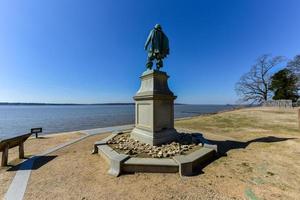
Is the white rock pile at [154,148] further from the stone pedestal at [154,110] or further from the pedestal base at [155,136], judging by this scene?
the stone pedestal at [154,110]

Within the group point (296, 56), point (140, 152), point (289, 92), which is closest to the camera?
point (140, 152)

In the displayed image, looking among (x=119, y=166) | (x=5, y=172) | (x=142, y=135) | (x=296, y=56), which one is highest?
(x=296, y=56)

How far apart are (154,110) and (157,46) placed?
9.19 feet

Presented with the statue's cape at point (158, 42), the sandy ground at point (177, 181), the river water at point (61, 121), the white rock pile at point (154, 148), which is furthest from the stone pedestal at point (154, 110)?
the river water at point (61, 121)

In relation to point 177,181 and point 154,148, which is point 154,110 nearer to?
point 154,148

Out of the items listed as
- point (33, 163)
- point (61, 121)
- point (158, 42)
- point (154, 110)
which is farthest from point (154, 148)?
point (61, 121)

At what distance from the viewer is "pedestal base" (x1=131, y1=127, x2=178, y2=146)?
5.30 metres

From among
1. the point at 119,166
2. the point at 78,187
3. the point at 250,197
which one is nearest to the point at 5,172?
the point at 78,187

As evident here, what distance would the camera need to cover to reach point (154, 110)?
5.45 m

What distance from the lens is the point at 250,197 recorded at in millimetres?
2723

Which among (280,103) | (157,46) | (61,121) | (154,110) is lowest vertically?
(61,121)

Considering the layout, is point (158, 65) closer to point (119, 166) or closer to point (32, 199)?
point (119, 166)

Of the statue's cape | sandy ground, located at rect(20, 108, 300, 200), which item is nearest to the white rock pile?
sandy ground, located at rect(20, 108, 300, 200)

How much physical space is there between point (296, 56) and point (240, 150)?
33276mm
